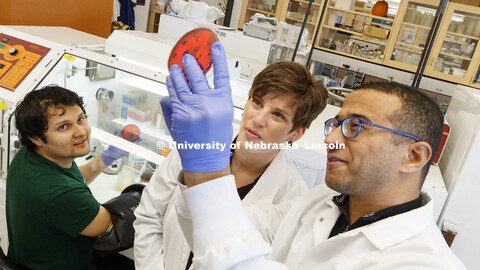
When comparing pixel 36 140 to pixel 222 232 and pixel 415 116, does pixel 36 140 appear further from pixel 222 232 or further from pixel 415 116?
pixel 415 116

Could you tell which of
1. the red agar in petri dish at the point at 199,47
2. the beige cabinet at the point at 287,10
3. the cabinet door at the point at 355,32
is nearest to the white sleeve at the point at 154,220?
the red agar in petri dish at the point at 199,47

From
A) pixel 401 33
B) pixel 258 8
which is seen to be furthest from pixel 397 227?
pixel 258 8

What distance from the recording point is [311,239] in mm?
1131

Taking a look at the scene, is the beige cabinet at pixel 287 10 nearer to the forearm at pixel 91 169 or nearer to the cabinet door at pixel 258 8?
the cabinet door at pixel 258 8

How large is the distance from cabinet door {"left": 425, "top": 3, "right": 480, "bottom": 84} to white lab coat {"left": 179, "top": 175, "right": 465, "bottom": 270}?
673cm

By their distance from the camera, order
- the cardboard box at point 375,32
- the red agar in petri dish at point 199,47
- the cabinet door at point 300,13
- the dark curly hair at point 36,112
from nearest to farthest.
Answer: the red agar in petri dish at point 199,47, the dark curly hair at point 36,112, the cardboard box at point 375,32, the cabinet door at point 300,13

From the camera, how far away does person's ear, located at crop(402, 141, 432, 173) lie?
100cm

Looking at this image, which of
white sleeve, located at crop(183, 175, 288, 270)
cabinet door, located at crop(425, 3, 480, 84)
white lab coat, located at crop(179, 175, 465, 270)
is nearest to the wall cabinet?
cabinet door, located at crop(425, 3, 480, 84)

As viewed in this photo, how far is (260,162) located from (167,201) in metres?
0.41

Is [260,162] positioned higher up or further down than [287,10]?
further down

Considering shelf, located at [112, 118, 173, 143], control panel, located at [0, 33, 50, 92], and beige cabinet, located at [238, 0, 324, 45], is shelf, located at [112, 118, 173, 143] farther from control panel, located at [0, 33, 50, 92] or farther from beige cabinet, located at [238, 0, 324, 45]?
beige cabinet, located at [238, 0, 324, 45]

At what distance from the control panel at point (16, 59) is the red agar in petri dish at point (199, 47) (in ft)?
5.12

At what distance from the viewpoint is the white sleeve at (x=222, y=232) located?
0.74 m

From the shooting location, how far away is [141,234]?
1484mm
